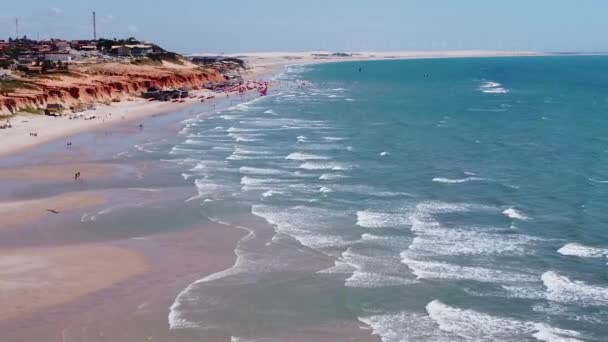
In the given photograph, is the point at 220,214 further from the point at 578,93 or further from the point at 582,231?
the point at 578,93

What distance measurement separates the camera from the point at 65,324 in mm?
20812

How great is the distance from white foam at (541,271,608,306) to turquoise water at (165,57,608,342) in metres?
0.06

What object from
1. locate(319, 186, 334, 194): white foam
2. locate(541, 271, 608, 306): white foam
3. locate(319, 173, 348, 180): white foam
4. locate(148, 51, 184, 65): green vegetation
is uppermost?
locate(148, 51, 184, 65): green vegetation

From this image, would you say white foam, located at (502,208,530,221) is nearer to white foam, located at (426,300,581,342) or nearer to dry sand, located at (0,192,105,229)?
white foam, located at (426,300,581,342)

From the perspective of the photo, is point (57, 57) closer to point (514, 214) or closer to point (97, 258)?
point (97, 258)

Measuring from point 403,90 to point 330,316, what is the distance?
337 feet

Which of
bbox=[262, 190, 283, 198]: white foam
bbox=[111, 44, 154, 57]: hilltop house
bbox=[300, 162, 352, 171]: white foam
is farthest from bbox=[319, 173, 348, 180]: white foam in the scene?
bbox=[111, 44, 154, 57]: hilltop house

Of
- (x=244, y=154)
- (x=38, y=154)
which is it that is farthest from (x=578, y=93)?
(x=38, y=154)

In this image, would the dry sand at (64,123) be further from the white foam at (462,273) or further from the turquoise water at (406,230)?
the white foam at (462,273)

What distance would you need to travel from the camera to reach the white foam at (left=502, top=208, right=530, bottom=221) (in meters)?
32.6

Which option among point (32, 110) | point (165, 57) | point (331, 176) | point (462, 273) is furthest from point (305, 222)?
point (165, 57)

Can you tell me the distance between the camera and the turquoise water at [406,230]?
2139cm

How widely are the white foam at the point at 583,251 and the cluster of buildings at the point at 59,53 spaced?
75.9 meters

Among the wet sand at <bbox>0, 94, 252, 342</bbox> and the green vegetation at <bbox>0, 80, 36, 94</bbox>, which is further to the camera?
the green vegetation at <bbox>0, 80, 36, 94</bbox>
